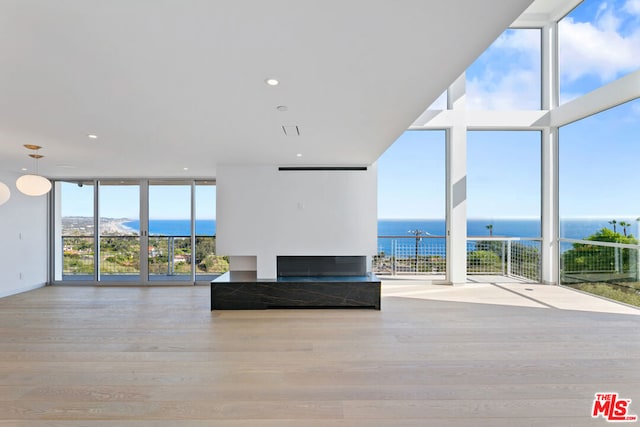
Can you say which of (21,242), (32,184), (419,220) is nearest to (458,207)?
(419,220)

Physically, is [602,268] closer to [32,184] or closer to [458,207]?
[458,207]

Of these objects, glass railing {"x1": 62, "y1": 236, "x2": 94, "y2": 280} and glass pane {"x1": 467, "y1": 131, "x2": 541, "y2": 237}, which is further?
glass railing {"x1": 62, "y1": 236, "x2": 94, "y2": 280}

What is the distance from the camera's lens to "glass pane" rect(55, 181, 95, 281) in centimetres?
643

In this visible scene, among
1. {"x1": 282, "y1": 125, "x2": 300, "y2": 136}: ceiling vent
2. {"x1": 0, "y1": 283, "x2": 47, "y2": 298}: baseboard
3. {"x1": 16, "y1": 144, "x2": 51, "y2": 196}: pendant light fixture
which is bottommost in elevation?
{"x1": 0, "y1": 283, "x2": 47, "y2": 298}: baseboard

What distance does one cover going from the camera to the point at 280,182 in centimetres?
484

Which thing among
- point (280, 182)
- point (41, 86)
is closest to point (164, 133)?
point (41, 86)

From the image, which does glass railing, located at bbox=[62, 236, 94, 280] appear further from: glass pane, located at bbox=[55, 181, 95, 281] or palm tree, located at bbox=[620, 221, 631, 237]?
palm tree, located at bbox=[620, 221, 631, 237]

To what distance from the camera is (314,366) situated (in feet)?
8.95

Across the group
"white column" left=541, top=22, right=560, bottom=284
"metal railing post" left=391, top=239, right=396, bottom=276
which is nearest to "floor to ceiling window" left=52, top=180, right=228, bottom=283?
"metal railing post" left=391, top=239, right=396, bottom=276

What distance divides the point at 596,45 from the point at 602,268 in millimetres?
3782

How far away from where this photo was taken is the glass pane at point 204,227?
641 cm

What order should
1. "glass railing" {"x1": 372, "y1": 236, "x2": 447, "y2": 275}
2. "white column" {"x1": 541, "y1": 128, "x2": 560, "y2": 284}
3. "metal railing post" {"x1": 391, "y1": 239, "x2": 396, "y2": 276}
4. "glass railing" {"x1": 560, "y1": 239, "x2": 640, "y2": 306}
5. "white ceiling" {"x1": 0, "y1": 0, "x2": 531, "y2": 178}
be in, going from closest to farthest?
"white ceiling" {"x1": 0, "y1": 0, "x2": 531, "y2": 178}
"glass railing" {"x1": 560, "y1": 239, "x2": 640, "y2": 306}
"white column" {"x1": 541, "y1": 128, "x2": 560, "y2": 284}
"glass railing" {"x1": 372, "y1": 236, "x2": 447, "y2": 275}
"metal railing post" {"x1": 391, "y1": 239, "x2": 396, "y2": 276}

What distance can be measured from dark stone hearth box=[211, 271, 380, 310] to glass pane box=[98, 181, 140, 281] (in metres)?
3.04

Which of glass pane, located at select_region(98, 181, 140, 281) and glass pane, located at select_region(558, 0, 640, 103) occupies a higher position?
glass pane, located at select_region(558, 0, 640, 103)
